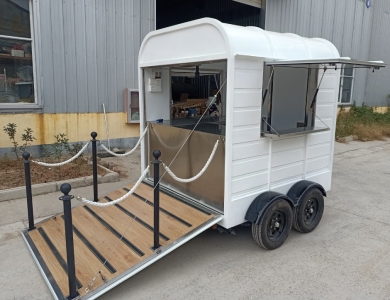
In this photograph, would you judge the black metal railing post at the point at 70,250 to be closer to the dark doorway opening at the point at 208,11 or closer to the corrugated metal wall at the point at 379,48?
the dark doorway opening at the point at 208,11

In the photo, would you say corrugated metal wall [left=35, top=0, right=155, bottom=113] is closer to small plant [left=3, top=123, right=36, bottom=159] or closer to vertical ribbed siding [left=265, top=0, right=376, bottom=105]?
small plant [left=3, top=123, right=36, bottom=159]

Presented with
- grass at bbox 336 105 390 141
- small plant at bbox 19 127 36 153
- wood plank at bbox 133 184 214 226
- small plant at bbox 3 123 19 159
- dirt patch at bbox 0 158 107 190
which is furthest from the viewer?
grass at bbox 336 105 390 141

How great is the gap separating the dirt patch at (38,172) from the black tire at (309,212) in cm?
364

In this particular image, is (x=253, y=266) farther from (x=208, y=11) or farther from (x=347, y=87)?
(x=347, y=87)

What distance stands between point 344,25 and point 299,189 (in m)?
12.3

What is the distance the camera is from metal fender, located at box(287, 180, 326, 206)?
153 inches

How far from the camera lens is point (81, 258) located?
3.04m

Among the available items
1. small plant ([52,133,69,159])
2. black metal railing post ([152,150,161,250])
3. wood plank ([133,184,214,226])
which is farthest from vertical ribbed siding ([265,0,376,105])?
black metal railing post ([152,150,161,250])

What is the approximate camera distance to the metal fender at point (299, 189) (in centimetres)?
388

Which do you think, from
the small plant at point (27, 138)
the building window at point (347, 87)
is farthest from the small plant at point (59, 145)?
the building window at point (347, 87)

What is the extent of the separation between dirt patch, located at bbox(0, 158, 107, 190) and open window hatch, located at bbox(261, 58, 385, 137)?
3505mm

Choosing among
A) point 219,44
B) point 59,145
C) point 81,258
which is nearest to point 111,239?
point 81,258

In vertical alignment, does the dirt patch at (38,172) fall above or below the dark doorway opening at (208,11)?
below

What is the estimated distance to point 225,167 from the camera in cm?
333
